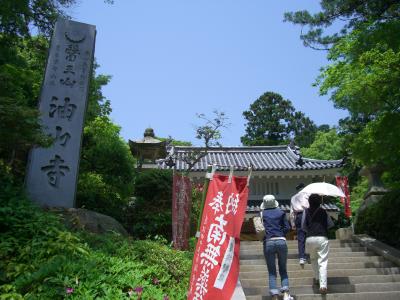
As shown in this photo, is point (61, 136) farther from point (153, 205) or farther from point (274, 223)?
point (274, 223)

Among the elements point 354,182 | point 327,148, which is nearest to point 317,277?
point 354,182

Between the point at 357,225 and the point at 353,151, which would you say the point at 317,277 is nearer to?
the point at 353,151

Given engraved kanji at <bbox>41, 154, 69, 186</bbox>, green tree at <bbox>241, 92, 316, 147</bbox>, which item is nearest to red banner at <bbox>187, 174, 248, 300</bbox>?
engraved kanji at <bbox>41, 154, 69, 186</bbox>

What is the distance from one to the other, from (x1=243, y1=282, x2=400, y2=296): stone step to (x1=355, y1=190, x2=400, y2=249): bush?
14.2 feet

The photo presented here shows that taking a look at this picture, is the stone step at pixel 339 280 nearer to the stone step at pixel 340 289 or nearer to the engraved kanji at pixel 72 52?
the stone step at pixel 340 289

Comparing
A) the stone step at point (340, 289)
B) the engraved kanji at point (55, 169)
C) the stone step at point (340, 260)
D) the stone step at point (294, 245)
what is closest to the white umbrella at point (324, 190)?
the stone step at point (340, 289)

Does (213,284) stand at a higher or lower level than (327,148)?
lower

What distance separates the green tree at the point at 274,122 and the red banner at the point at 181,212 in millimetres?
45860

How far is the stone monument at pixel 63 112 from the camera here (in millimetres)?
10016

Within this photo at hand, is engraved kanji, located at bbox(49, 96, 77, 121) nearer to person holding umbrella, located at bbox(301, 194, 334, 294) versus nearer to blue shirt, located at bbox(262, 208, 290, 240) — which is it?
blue shirt, located at bbox(262, 208, 290, 240)

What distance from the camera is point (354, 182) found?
38875 mm

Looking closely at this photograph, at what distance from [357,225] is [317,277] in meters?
7.51

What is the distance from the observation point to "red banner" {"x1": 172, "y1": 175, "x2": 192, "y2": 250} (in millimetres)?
10891

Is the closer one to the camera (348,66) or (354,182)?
(348,66)
